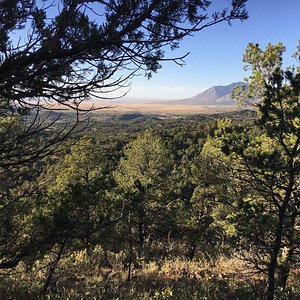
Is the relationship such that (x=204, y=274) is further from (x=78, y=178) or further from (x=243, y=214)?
(x=78, y=178)

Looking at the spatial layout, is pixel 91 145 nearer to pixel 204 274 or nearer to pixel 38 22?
pixel 204 274

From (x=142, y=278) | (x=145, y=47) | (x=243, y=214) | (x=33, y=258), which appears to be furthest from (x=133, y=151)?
(x=145, y=47)

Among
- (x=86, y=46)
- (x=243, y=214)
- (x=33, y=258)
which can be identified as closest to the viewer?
(x=86, y=46)

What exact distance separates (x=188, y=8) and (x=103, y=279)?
9216 mm

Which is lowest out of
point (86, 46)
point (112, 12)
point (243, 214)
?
point (243, 214)

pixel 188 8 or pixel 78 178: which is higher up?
pixel 188 8

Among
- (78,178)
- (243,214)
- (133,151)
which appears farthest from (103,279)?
(133,151)

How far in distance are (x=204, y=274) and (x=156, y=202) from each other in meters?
6.35

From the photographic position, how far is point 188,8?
3.91 meters

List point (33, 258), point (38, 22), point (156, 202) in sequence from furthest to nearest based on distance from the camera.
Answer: point (156, 202)
point (33, 258)
point (38, 22)

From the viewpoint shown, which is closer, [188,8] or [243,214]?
[188,8]

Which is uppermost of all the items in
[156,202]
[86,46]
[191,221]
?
[86,46]

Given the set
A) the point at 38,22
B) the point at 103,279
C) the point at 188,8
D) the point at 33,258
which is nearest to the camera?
the point at 38,22

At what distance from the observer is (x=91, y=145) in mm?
18453
